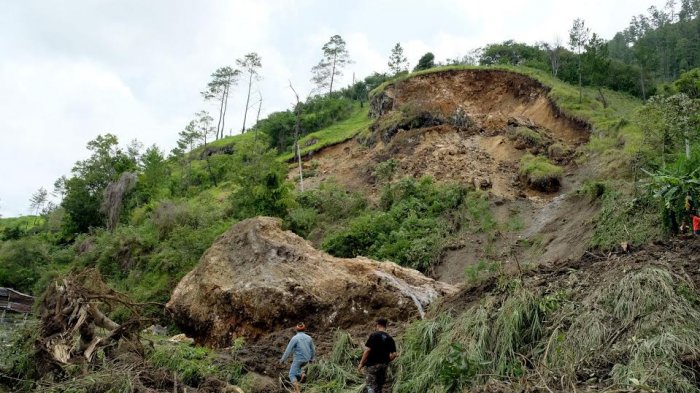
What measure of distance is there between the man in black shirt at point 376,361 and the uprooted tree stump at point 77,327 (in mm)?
3538

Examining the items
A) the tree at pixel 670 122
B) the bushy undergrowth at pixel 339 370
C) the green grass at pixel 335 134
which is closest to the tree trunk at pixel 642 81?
the green grass at pixel 335 134

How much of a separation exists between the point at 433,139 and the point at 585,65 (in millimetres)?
12272

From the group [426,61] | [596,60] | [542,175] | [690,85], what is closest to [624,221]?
[542,175]

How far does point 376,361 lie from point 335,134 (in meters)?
37.3

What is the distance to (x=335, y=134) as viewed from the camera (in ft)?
147

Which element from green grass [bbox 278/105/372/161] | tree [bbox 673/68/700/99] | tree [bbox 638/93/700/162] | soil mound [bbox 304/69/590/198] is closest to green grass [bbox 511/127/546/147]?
soil mound [bbox 304/69/590/198]

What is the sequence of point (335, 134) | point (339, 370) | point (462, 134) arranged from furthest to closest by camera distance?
point (335, 134) < point (462, 134) < point (339, 370)

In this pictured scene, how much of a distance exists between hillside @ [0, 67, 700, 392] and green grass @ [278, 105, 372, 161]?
316mm

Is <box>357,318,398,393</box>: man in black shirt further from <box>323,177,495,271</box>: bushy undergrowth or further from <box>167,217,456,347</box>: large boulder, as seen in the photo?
<box>323,177,495,271</box>: bushy undergrowth

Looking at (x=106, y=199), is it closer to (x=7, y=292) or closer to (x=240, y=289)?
(x=7, y=292)

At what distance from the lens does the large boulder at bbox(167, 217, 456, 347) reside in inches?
491

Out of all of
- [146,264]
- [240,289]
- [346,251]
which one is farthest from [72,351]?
[146,264]

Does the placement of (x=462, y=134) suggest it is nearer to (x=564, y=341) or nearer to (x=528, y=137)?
(x=528, y=137)

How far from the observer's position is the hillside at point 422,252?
7539mm
